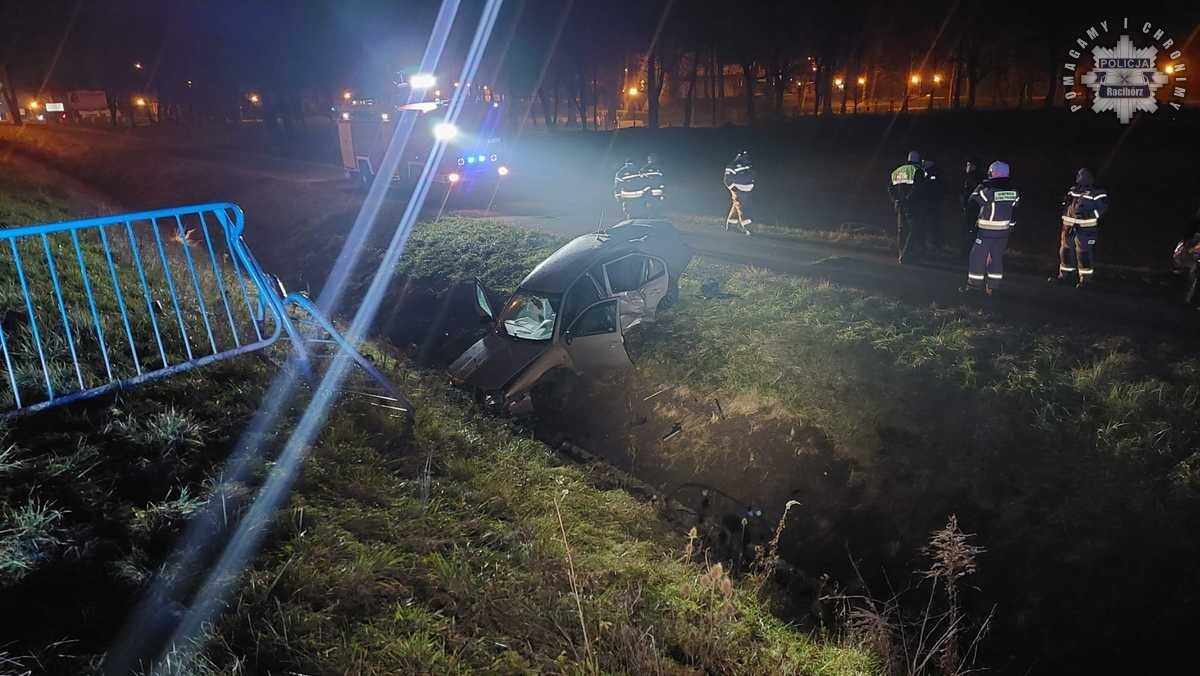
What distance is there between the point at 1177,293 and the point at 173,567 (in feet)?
33.6

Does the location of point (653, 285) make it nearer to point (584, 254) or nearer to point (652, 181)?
point (584, 254)

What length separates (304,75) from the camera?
42031 millimetres

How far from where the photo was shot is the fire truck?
19203 millimetres

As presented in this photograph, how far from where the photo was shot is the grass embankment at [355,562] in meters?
2.86

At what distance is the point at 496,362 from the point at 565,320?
82cm

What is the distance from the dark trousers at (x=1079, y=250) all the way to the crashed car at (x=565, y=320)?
5206 mm

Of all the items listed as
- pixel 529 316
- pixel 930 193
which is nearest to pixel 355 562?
pixel 529 316

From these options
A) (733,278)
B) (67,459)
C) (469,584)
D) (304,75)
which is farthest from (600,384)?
(304,75)

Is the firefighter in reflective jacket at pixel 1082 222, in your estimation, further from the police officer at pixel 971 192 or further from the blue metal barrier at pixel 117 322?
the blue metal barrier at pixel 117 322

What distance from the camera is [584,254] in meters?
7.70

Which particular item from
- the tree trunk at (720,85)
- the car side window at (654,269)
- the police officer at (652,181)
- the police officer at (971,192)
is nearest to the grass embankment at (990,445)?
the car side window at (654,269)

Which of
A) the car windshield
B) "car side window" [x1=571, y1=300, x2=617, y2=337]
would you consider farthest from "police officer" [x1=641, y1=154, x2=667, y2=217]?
"car side window" [x1=571, y1=300, x2=617, y2=337]

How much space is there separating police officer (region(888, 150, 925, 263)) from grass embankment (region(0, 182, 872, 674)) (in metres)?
7.47

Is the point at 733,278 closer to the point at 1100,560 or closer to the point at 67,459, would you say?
the point at 1100,560
